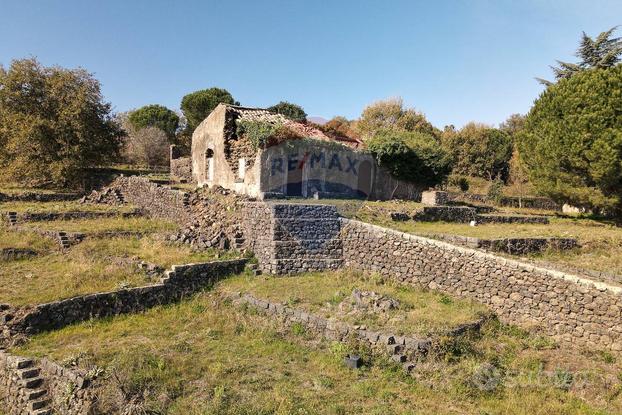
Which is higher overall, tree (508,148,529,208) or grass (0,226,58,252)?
tree (508,148,529,208)

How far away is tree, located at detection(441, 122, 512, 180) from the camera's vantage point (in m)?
46.6

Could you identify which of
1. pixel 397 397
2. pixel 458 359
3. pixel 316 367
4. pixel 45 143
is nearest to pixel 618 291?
pixel 458 359

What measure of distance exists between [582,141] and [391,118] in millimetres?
23430

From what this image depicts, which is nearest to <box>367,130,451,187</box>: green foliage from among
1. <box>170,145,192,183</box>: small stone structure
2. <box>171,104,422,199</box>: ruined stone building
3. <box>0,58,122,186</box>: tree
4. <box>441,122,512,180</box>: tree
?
<box>171,104,422,199</box>: ruined stone building

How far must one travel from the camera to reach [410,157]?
2317 centimetres

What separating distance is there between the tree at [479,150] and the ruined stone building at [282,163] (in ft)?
89.9

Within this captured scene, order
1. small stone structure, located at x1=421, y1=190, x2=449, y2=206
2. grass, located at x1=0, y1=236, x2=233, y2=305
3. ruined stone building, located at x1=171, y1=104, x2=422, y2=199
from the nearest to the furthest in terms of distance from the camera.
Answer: grass, located at x1=0, y1=236, x2=233, y2=305
ruined stone building, located at x1=171, y1=104, x2=422, y2=199
small stone structure, located at x1=421, y1=190, x2=449, y2=206

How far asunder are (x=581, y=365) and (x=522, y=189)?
28995 mm

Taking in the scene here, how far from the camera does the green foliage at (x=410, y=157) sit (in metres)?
22.2

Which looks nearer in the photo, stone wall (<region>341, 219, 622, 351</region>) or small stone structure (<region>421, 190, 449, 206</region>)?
stone wall (<region>341, 219, 622, 351</region>)

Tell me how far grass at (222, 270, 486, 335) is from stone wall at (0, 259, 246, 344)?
716 mm

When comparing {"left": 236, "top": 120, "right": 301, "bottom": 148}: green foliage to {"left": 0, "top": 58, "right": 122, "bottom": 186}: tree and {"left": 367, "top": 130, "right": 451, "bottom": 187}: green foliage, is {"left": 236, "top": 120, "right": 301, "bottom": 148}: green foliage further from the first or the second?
{"left": 0, "top": 58, "right": 122, "bottom": 186}: tree

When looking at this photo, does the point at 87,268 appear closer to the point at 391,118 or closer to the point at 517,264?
the point at 517,264

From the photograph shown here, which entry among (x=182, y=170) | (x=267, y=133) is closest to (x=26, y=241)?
(x=267, y=133)
